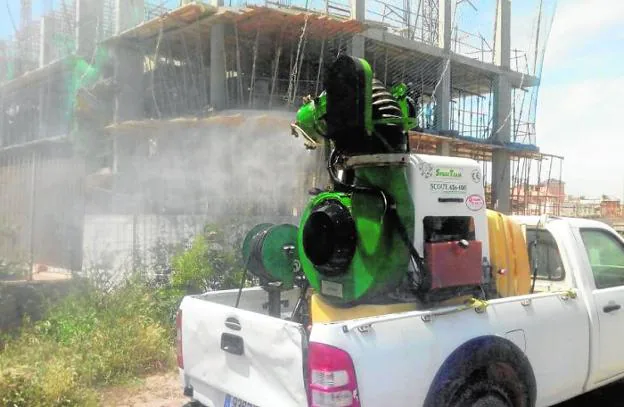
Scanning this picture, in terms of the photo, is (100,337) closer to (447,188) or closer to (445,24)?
(447,188)

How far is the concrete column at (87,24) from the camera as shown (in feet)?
52.0

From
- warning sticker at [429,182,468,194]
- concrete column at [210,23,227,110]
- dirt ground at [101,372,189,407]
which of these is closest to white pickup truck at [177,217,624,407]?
warning sticker at [429,182,468,194]

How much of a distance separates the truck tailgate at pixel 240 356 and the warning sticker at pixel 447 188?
118 centimetres

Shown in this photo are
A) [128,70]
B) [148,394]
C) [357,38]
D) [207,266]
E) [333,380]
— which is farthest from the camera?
[357,38]

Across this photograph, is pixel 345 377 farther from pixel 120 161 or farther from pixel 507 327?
pixel 120 161

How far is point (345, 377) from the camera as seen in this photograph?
2.62m

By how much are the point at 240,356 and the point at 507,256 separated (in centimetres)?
195

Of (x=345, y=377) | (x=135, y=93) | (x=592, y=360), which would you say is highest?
(x=135, y=93)

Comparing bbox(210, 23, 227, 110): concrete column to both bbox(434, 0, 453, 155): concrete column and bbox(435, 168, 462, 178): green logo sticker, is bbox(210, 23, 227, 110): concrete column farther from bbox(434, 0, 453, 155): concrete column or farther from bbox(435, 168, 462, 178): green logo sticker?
bbox(435, 168, 462, 178): green logo sticker

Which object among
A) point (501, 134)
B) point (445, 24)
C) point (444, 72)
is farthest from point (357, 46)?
point (501, 134)

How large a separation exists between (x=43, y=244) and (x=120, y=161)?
4959 millimetres

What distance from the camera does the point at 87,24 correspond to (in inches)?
630

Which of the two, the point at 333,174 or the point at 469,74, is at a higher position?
the point at 469,74

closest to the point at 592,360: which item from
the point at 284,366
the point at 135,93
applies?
the point at 284,366
